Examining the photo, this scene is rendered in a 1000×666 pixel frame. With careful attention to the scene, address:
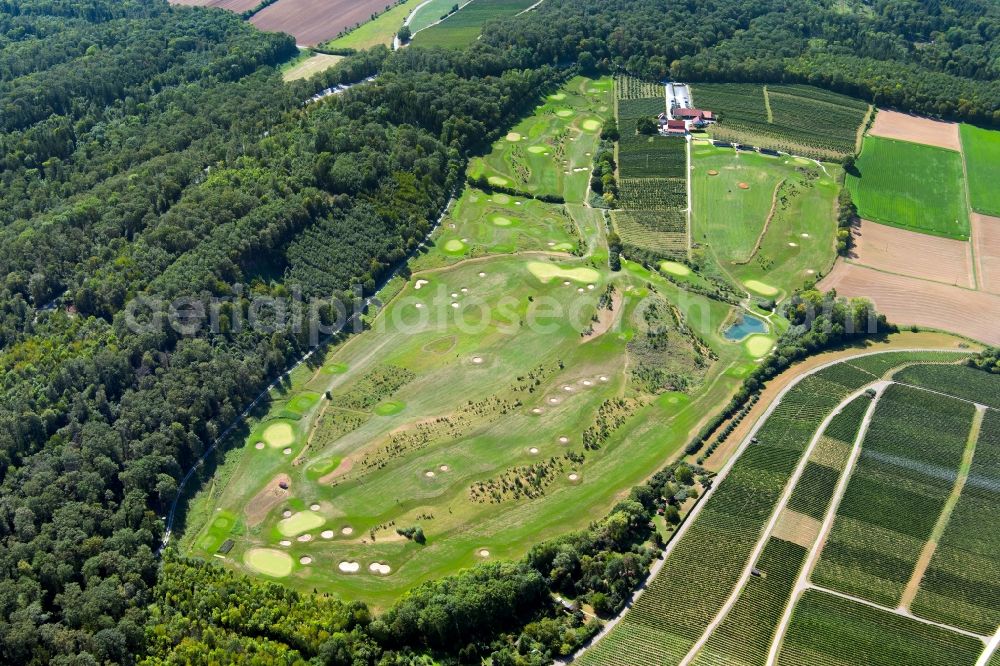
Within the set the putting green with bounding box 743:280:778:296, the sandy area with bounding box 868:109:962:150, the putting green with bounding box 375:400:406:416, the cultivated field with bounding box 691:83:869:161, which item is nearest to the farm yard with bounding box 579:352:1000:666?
the putting green with bounding box 743:280:778:296

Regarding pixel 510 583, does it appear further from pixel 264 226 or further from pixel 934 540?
pixel 264 226

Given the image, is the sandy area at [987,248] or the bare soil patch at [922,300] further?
the sandy area at [987,248]

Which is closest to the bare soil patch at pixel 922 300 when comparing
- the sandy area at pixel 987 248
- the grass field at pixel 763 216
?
the sandy area at pixel 987 248

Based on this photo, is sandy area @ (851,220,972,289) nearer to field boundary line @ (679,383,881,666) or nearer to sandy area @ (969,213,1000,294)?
sandy area @ (969,213,1000,294)

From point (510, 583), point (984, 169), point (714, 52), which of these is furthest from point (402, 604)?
point (714, 52)

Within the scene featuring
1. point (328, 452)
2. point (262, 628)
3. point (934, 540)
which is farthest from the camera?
point (328, 452)

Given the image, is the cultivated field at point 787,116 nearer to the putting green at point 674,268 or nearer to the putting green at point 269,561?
the putting green at point 674,268
